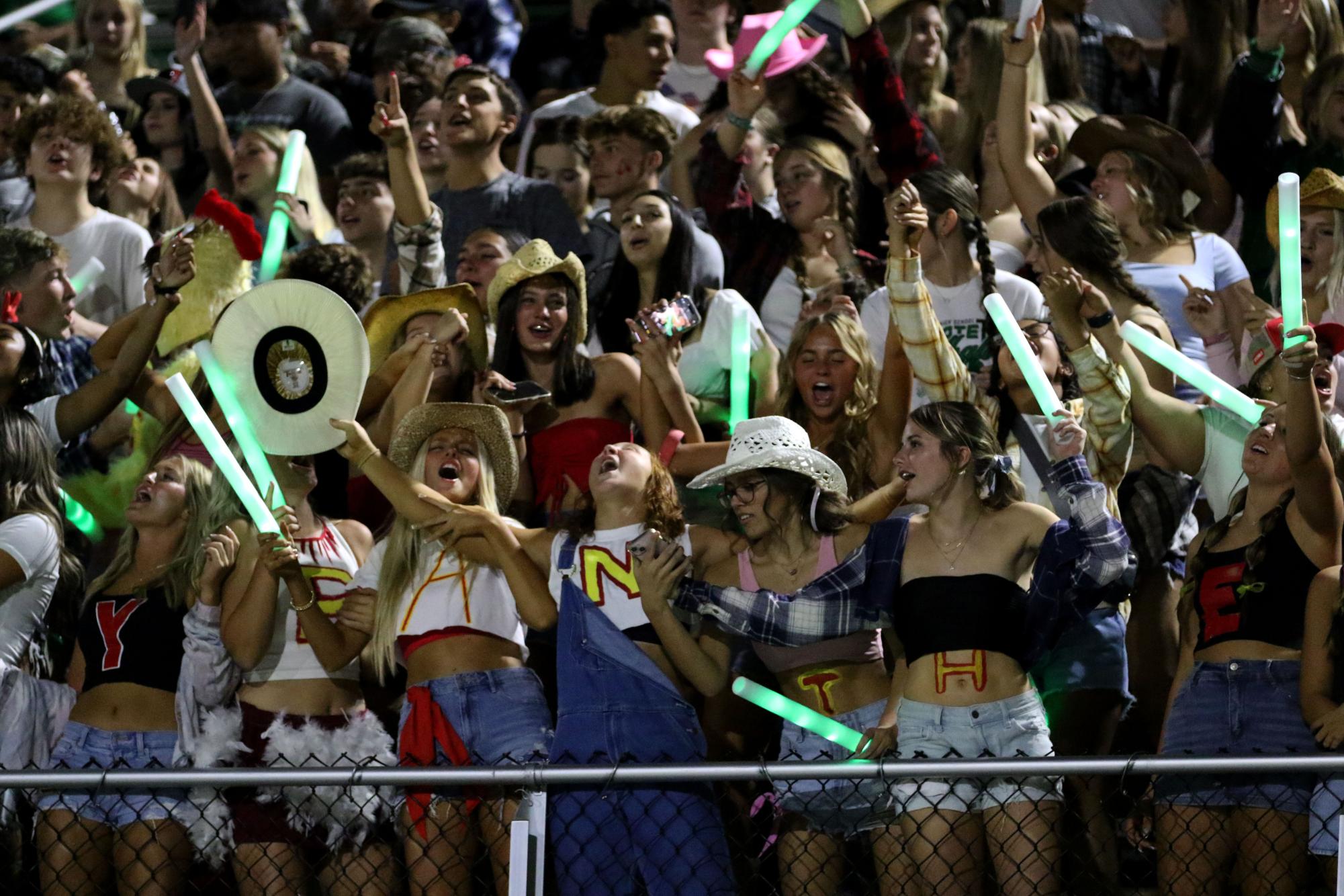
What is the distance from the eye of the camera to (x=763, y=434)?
483 cm

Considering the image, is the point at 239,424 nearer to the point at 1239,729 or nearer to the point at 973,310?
the point at 973,310

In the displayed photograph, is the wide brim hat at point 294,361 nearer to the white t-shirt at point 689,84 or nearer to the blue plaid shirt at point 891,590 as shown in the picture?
the blue plaid shirt at point 891,590

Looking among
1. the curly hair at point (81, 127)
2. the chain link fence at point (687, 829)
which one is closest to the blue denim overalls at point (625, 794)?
the chain link fence at point (687, 829)

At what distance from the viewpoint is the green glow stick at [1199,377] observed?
4410mm

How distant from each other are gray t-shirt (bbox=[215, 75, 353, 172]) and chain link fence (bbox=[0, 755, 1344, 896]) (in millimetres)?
3614

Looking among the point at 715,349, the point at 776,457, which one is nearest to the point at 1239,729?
the point at 776,457

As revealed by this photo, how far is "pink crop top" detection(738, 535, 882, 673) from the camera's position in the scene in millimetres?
4609

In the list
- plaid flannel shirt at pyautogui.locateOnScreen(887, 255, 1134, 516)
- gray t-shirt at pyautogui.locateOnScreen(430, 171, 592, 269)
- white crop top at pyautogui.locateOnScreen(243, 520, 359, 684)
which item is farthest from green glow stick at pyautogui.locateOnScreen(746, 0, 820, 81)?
white crop top at pyautogui.locateOnScreen(243, 520, 359, 684)

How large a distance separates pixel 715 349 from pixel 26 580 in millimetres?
2067

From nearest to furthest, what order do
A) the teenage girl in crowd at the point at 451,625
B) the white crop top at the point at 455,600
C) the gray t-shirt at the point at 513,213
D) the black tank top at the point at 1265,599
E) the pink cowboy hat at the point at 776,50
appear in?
the black tank top at the point at 1265,599
the teenage girl in crowd at the point at 451,625
the white crop top at the point at 455,600
the pink cowboy hat at the point at 776,50
the gray t-shirt at the point at 513,213

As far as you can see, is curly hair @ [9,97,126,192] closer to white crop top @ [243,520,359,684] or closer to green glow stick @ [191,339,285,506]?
green glow stick @ [191,339,285,506]

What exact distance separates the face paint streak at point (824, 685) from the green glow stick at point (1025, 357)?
0.80 metres

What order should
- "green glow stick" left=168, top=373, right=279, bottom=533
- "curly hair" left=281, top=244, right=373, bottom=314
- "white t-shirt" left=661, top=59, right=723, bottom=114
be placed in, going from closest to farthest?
"green glow stick" left=168, top=373, right=279, bottom=533 < "curly hair" left=281, top=244, right=373, bottom=314 < "white t-shirt" left=661, top=59, right=723, bottom=114

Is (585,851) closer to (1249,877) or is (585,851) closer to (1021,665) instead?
(1021,665)
